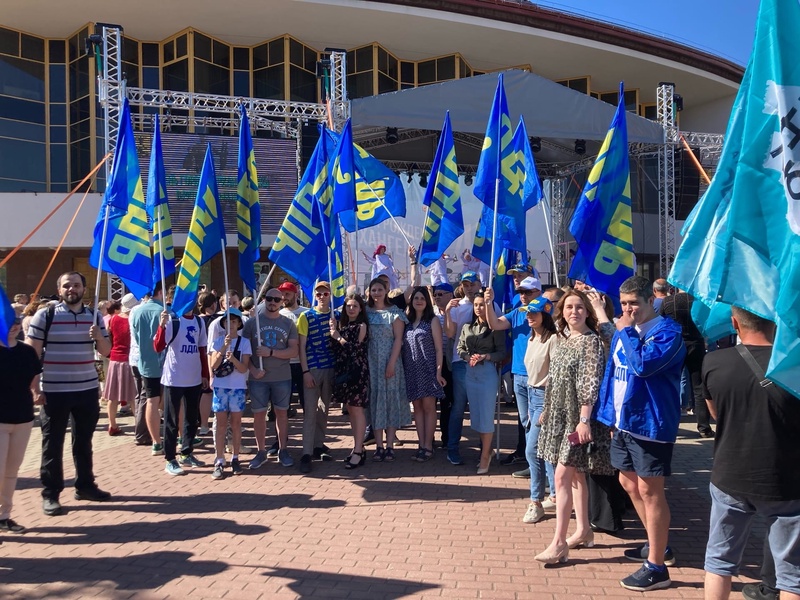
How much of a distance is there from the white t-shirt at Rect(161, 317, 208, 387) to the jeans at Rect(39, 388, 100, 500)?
3.55ft

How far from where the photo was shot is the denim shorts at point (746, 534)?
293 cm

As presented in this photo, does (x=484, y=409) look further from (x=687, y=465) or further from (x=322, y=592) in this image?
(x=322, y=592)

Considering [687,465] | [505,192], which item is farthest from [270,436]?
[687,465]

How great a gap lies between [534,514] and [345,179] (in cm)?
459

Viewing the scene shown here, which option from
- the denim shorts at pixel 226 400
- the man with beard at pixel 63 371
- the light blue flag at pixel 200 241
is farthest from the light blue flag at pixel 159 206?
the denim shorts at pixel 226 400

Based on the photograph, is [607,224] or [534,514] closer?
[534,514]

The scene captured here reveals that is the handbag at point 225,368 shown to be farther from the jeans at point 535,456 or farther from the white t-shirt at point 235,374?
the jeans at point 535,456

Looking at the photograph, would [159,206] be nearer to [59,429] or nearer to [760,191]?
[59,429]

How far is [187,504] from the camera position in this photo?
5828mm

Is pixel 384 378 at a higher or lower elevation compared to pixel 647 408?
lower

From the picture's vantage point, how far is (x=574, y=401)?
4.65 meters

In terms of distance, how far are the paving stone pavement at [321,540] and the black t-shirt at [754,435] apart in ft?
4.37

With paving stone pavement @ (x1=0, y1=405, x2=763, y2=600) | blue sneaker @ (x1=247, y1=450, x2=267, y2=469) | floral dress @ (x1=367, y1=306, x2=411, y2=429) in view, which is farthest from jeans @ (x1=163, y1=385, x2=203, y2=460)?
floral dress @ (x1=367, y1=306, x2=411, y2=429)

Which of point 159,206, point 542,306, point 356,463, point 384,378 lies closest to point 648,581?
point 542,306
